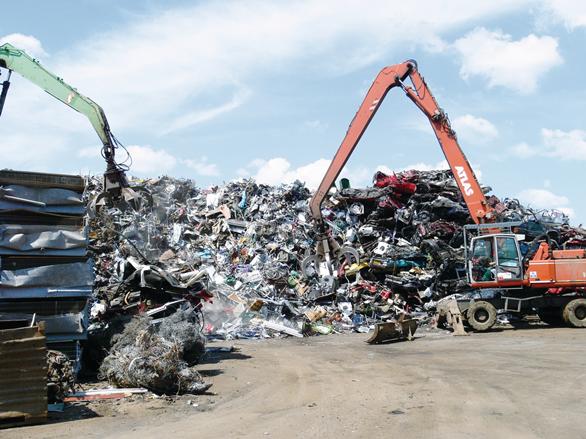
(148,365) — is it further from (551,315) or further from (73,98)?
(551,315)

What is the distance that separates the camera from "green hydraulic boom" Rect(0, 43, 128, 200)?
11.7 m

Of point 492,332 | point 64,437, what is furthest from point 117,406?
point 492,332

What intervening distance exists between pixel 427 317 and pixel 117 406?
11.3m

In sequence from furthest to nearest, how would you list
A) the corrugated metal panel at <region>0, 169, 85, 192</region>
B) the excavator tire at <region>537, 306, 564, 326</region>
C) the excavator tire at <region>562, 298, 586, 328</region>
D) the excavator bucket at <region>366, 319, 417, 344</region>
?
the excavator tire at <region>537, 306, 564, 326</region> < the excavator tire at <region>562, 298, 586, 328</region> < the excavator bucket at <region>366, 319, 417, 344</region> < the corrugated metal panel at <region>0, 169, 85, 192</region>

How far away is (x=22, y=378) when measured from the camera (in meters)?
7.04

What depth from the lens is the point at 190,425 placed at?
6984 millimetres

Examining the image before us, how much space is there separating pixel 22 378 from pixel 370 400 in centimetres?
417

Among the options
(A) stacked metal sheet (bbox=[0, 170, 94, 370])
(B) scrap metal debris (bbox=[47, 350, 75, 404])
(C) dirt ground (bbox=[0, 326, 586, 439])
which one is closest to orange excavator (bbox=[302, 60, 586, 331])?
(C) dirt ground (bbox=[0, 326, 586, 439])

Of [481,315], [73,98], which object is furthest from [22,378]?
[481,315]

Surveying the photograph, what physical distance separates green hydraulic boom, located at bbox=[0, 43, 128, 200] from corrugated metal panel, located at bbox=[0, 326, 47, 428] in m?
5.06

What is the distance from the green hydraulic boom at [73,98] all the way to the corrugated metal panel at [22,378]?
506 centimetres

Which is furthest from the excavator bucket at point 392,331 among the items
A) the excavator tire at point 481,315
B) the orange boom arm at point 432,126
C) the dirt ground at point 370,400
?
the orange boom arm at point 432,126

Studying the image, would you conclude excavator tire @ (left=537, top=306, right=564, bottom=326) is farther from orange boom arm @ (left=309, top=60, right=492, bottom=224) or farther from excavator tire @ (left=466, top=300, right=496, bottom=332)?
orange boom arm @ (left=309, top=60, right=492, bottom=224)

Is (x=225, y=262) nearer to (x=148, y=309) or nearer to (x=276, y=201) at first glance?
(x=276, y=201)
